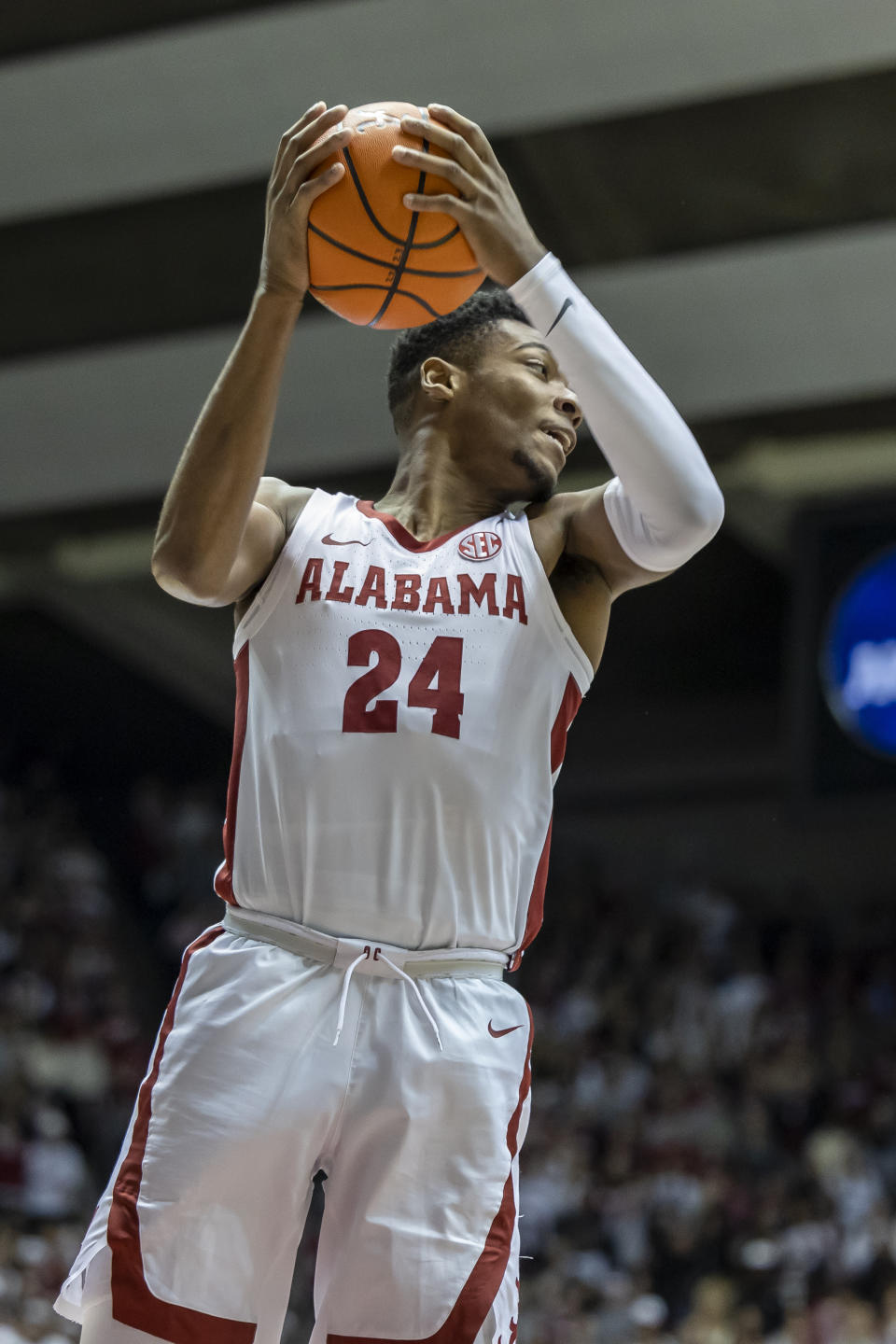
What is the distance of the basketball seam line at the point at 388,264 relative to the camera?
8.14 ft

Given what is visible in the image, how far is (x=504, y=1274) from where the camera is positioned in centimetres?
240

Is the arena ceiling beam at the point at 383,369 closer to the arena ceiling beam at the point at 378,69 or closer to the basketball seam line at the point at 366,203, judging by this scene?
the arena ceiling beam at the point at 378,69

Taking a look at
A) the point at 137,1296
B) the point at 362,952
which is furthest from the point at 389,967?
the point at 137,1296

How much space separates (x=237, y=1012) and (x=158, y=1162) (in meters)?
0.24

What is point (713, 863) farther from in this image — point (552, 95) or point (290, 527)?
point (290, 527)

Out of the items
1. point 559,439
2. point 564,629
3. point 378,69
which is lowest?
point 564,629

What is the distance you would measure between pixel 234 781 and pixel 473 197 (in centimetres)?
100

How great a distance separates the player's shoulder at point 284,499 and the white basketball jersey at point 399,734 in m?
0.03

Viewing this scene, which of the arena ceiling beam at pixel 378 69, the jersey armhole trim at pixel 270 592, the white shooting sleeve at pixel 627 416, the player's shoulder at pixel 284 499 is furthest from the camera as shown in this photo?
the arena ceiling beam at pixel 378 69

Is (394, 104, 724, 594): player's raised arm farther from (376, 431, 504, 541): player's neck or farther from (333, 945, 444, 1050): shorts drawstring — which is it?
(333, 945, 444, 1050): shorts drawstring

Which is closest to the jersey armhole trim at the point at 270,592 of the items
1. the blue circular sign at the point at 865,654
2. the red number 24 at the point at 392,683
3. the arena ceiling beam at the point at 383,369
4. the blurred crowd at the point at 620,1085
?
the red number 24 at the point at 392,683

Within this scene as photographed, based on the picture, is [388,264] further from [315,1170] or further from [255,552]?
[315,1170]

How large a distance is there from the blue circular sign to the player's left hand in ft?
24.1

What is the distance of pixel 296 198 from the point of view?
2441mm
